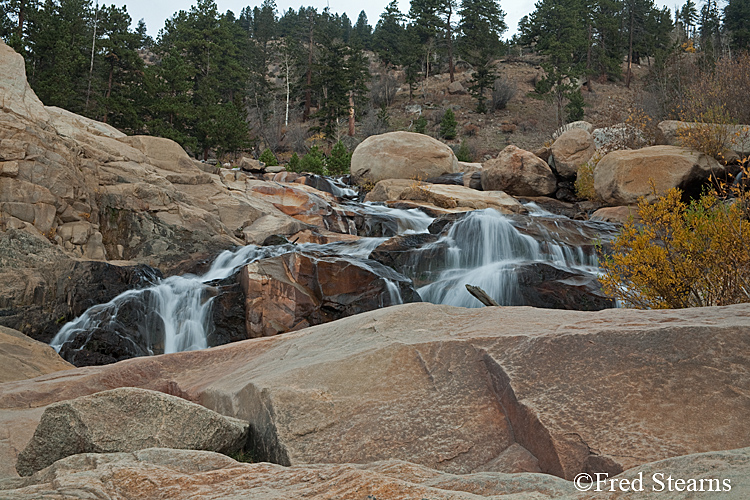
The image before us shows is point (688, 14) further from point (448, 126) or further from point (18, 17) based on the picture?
point (18, 17)

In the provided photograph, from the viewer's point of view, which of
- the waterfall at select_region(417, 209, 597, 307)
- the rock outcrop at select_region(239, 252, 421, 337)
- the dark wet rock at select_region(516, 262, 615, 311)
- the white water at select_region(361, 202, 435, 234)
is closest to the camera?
the dark wet rock at select_region(516, 262, 615, 311)

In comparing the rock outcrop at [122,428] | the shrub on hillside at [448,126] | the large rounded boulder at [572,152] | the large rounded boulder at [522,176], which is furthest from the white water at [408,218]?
the shrub on hillside at [448,126]

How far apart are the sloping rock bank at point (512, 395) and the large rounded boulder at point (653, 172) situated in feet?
36.9

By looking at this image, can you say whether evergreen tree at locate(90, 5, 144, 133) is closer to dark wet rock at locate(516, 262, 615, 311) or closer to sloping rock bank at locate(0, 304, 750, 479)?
dark wet rock at locate(516, 262, 615, 311)

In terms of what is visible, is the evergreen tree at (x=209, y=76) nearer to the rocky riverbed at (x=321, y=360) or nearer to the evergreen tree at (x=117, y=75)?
the evergreen tree at (x=117, y=75)

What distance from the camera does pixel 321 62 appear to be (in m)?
40.7

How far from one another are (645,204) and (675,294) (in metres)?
1.38

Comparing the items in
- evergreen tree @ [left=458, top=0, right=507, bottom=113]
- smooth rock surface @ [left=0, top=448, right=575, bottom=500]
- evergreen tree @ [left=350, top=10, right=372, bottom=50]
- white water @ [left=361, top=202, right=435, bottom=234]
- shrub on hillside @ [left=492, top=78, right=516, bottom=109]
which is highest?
evergreen tree @ [left=350, top=10, right=372, bottom=50]

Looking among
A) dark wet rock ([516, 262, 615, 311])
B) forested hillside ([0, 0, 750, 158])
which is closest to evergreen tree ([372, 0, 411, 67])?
forested hillside ([0, 0, 750, 158])

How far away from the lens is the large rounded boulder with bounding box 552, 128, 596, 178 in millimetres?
18391

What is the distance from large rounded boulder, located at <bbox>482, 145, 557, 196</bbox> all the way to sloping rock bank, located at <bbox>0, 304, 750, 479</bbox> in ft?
47.7

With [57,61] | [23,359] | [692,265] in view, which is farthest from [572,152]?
[57,61]

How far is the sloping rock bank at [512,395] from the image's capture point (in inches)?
113

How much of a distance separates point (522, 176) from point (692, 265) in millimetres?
12966
